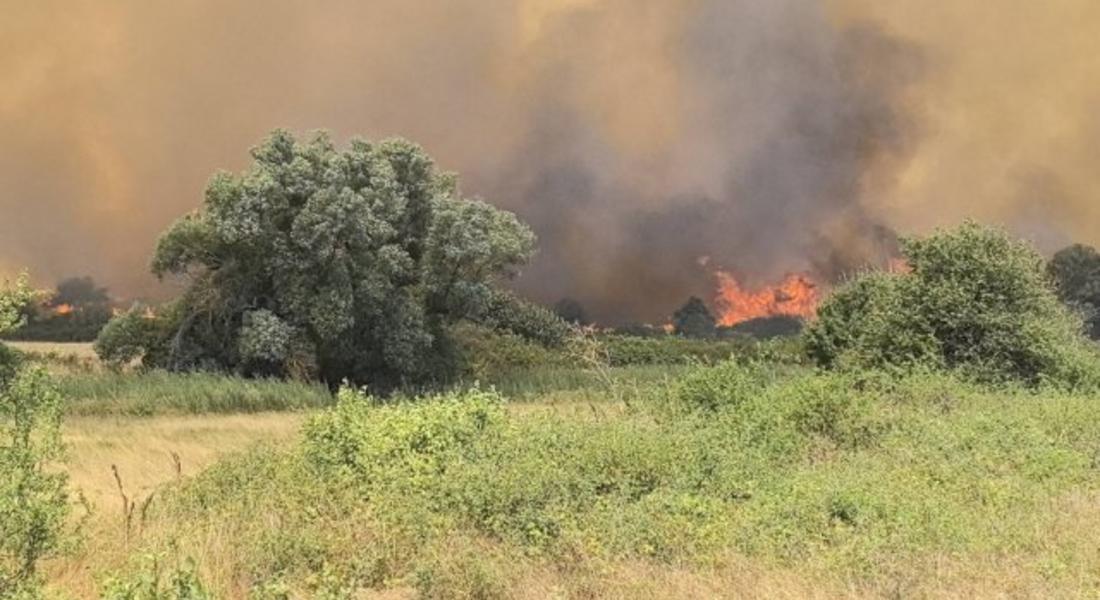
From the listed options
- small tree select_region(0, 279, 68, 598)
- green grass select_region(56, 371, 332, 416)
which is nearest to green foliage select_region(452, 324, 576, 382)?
green grass select_region(56, 371, 332, 416)

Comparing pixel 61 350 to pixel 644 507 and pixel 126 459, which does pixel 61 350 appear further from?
pixel 644 507

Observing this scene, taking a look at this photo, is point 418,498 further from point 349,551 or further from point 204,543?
point 204,543

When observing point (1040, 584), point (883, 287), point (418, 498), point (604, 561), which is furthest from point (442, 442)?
point (883, 287)

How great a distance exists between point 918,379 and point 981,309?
6011mm

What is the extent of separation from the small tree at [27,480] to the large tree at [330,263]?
31.4 metres

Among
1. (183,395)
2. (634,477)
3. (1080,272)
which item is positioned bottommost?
(634,477)

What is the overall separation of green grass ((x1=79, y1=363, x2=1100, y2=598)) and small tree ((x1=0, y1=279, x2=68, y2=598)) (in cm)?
82

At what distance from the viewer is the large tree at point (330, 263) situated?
129 feet

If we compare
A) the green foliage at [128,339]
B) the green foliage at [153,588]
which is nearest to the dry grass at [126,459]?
the green foliage at [153,588]

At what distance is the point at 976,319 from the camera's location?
28219mm

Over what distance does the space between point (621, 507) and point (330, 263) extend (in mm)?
30790

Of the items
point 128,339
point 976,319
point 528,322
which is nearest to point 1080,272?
point 528,322

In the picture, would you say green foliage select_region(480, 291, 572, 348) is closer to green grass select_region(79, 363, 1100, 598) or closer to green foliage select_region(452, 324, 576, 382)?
green foliage select_region(452, 324, 576, 382)

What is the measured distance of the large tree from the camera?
129 feet
